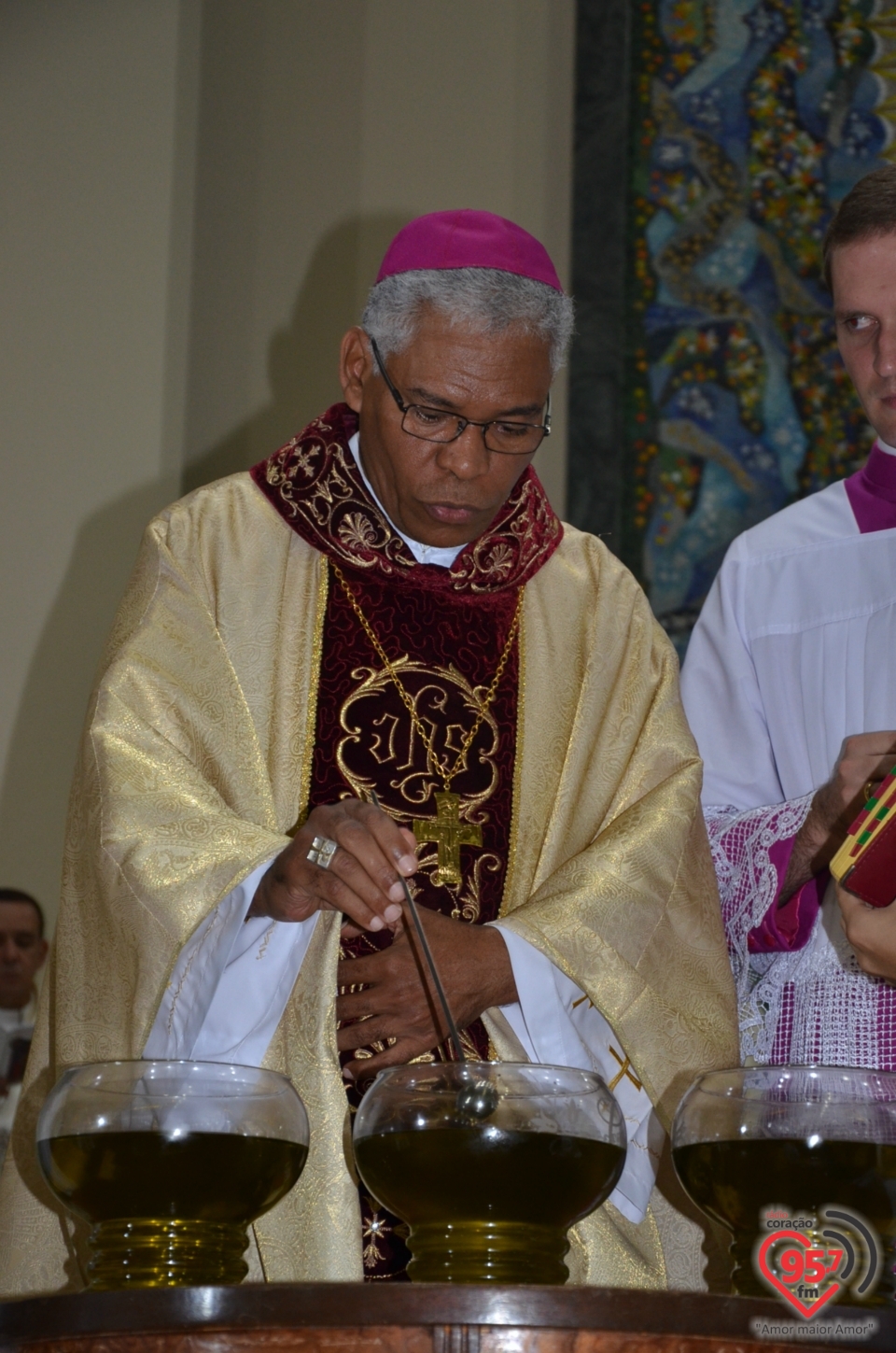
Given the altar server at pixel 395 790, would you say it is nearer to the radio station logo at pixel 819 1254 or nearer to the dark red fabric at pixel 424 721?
the dark red fabric at pixel 424 721

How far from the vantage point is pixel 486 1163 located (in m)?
1.70

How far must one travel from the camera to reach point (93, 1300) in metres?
1.53

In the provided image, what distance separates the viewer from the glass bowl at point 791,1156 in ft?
5.70

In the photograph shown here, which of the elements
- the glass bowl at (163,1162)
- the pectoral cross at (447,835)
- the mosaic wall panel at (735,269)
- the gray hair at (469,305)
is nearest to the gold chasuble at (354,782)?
the pectoral cross at (447,835)

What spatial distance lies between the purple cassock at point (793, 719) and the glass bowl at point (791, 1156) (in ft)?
3.81

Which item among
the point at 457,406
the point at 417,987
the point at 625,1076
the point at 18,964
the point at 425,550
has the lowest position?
the point at 18,964

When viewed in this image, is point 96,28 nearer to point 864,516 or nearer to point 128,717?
point 864,516

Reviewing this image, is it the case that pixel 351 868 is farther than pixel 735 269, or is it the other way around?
pixel 735 269

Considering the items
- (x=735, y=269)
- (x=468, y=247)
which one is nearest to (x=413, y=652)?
(x=468, y=247)

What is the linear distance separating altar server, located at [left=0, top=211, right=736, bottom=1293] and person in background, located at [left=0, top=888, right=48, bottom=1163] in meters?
2.92

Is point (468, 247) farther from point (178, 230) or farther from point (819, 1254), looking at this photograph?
point (178, 230)

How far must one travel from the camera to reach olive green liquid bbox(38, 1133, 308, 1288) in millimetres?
1711

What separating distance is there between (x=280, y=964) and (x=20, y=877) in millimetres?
3686

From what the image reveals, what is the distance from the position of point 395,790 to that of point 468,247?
92 cm
